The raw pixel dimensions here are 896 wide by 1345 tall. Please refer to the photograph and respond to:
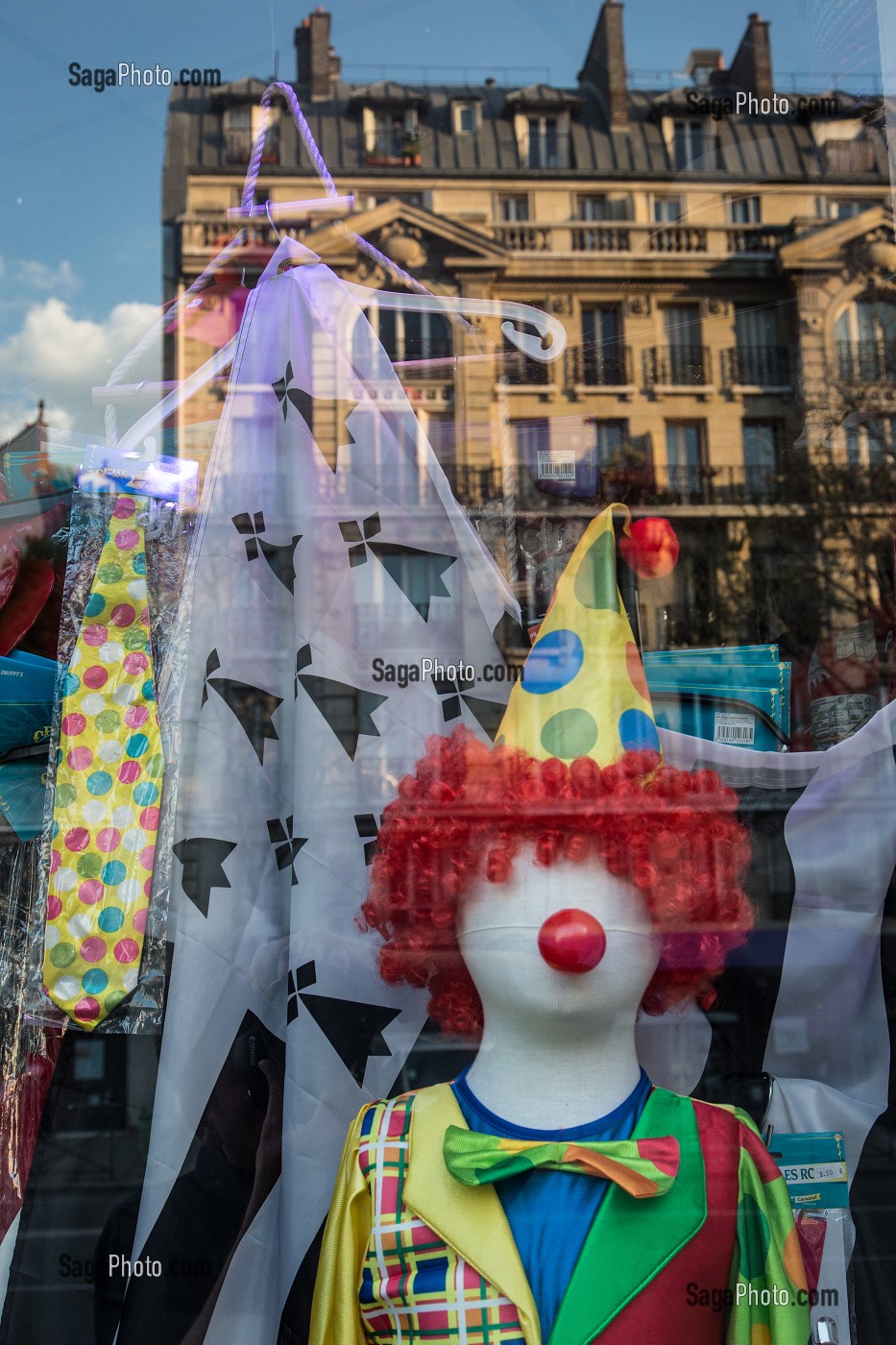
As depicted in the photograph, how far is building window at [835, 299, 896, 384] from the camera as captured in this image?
2.13m

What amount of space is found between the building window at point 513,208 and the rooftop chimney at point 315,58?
0.36m

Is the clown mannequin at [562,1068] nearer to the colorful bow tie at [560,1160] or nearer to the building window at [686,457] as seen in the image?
the colorful bow tie at [560,1160]

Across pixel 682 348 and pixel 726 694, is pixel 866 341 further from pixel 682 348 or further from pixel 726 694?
pixel 726 694

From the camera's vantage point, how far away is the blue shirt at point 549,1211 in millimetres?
1393

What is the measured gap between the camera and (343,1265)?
4.74ft

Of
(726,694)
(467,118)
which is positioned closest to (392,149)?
(467,118)

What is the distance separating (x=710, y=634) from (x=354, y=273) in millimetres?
912

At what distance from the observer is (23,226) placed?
2109mm

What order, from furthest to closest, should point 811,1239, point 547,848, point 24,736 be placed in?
point 24,736
point 811,1239
point 547,848

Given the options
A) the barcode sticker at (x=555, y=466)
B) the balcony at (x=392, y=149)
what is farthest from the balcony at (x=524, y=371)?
the balcony at (x=392, y=149)

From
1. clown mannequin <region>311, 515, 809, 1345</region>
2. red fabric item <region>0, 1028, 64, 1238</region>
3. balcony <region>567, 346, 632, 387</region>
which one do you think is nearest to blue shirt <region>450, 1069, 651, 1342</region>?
clown mannequin <region>311, 515, 809, 1345</region>

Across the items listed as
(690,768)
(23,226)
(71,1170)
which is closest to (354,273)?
(23,226)

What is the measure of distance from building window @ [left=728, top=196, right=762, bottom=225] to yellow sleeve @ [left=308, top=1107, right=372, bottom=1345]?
1743mm

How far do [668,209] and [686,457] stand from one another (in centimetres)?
46
